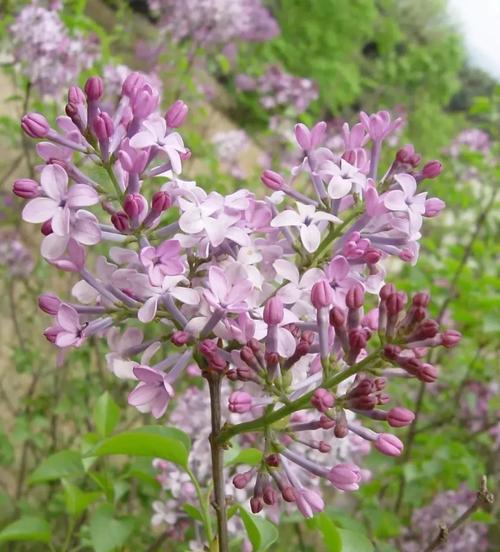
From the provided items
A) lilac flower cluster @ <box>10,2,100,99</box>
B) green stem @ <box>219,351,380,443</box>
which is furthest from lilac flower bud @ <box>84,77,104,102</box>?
lilac flower cluster @ <box>10,2,100,99</box>

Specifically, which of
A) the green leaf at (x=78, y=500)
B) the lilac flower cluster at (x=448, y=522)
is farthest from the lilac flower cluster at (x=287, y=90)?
the green leaf at (x=78, y=500)

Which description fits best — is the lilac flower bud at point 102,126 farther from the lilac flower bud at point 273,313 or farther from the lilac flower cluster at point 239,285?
the lilac flower bud at point 273,313

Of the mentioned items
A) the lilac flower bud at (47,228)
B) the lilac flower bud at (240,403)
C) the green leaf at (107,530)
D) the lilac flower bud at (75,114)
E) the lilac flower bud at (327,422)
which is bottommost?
the green leaf at (107,530)

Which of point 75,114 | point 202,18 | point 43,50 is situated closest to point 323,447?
point 75,114

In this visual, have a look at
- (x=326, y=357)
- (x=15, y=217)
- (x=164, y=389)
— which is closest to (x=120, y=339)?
(x=164, y=389)

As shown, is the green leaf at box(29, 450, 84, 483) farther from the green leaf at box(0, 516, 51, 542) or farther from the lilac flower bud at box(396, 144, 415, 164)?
the lilac flower bud at box(396, 144, 415, 164)

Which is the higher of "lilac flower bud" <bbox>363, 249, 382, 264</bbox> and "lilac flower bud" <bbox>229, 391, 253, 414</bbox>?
"lilac flower bud" <bbox>363, 249, 382, 264</bbox>
